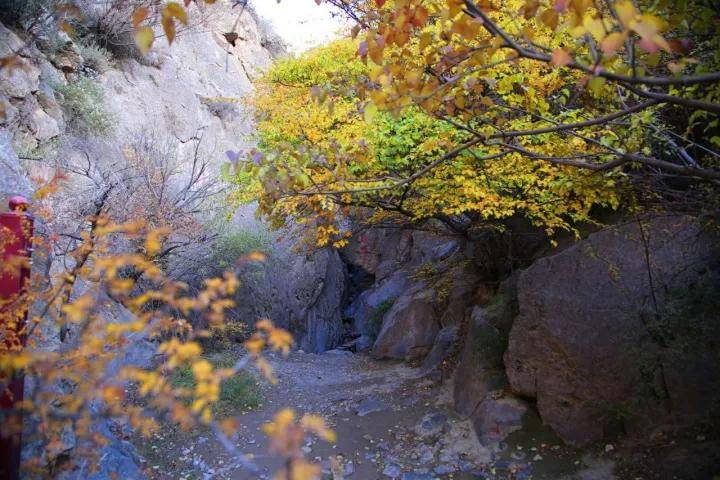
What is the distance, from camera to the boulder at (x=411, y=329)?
10.5m

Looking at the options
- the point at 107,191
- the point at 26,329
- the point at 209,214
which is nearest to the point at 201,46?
the point at 209,214

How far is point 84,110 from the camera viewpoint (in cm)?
1293

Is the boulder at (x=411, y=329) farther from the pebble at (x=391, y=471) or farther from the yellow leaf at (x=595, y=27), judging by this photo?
the yellow leaf at (x=595, y=27)

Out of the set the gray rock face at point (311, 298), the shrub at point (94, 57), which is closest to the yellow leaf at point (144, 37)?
the gray rock face at point (311, 298)

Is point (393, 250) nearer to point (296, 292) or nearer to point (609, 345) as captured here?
point (296, 292)

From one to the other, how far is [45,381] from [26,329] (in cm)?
122

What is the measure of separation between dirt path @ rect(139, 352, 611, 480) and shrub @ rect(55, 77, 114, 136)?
8602 mm

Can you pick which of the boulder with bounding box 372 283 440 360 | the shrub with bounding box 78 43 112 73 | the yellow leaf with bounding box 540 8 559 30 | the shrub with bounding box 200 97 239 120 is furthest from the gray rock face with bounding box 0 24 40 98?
the yellow leaf with bounding box 540 8 559 30

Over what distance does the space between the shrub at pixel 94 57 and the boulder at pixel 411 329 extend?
37.2ft

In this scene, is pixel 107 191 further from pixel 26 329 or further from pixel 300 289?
pixel 300 289

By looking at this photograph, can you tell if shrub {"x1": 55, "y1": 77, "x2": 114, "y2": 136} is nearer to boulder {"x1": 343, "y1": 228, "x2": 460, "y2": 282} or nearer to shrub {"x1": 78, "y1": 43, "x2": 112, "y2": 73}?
shrub {"x1": 78, "y1": 43, "x2": 112, "y2": 73}

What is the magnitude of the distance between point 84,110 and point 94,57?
107 inches

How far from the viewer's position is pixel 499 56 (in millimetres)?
5535

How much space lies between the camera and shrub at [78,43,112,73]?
14422 millimetres
